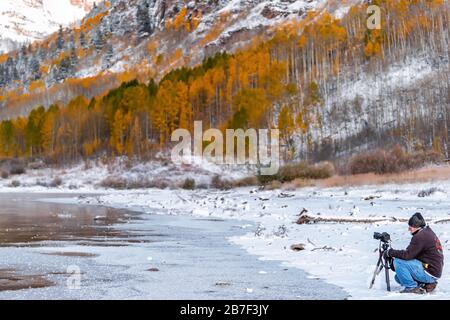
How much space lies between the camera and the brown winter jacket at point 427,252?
870 centimetres

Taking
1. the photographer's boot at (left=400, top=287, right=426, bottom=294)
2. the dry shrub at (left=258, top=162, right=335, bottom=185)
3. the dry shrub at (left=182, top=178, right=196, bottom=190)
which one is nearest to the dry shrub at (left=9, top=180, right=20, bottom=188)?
the dry shrub at (left=182, top=178, right=196, bottom=190)

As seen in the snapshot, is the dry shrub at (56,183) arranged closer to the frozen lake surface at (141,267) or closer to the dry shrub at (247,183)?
the dry shrub at (247,183)

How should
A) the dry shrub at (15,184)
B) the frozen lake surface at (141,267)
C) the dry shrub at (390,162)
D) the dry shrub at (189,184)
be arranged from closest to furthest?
the frozen lake surface at (141,267)
the dry shrub at (390,162)
the dry shrub at (189,184)
the dry shrub at (15,184)

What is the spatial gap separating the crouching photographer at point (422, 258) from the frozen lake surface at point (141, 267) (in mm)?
1161

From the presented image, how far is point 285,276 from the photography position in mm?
10891

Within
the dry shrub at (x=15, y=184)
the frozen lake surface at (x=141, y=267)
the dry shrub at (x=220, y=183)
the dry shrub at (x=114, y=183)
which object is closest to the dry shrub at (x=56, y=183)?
the dry shrub at (x=15, y=184)

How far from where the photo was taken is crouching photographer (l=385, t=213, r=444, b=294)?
8.70 metres

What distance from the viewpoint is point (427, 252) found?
8742mm

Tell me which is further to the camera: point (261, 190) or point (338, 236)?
point (261, 190)

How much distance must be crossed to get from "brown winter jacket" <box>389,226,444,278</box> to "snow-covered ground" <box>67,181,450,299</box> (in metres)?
0.43

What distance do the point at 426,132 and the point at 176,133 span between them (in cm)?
3954

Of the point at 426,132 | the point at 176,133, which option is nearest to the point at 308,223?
the point at 426,132

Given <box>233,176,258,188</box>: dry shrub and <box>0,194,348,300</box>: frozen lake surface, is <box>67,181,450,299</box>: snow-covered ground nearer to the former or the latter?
<box>0,194,348,300</box>: frozen lake surface
